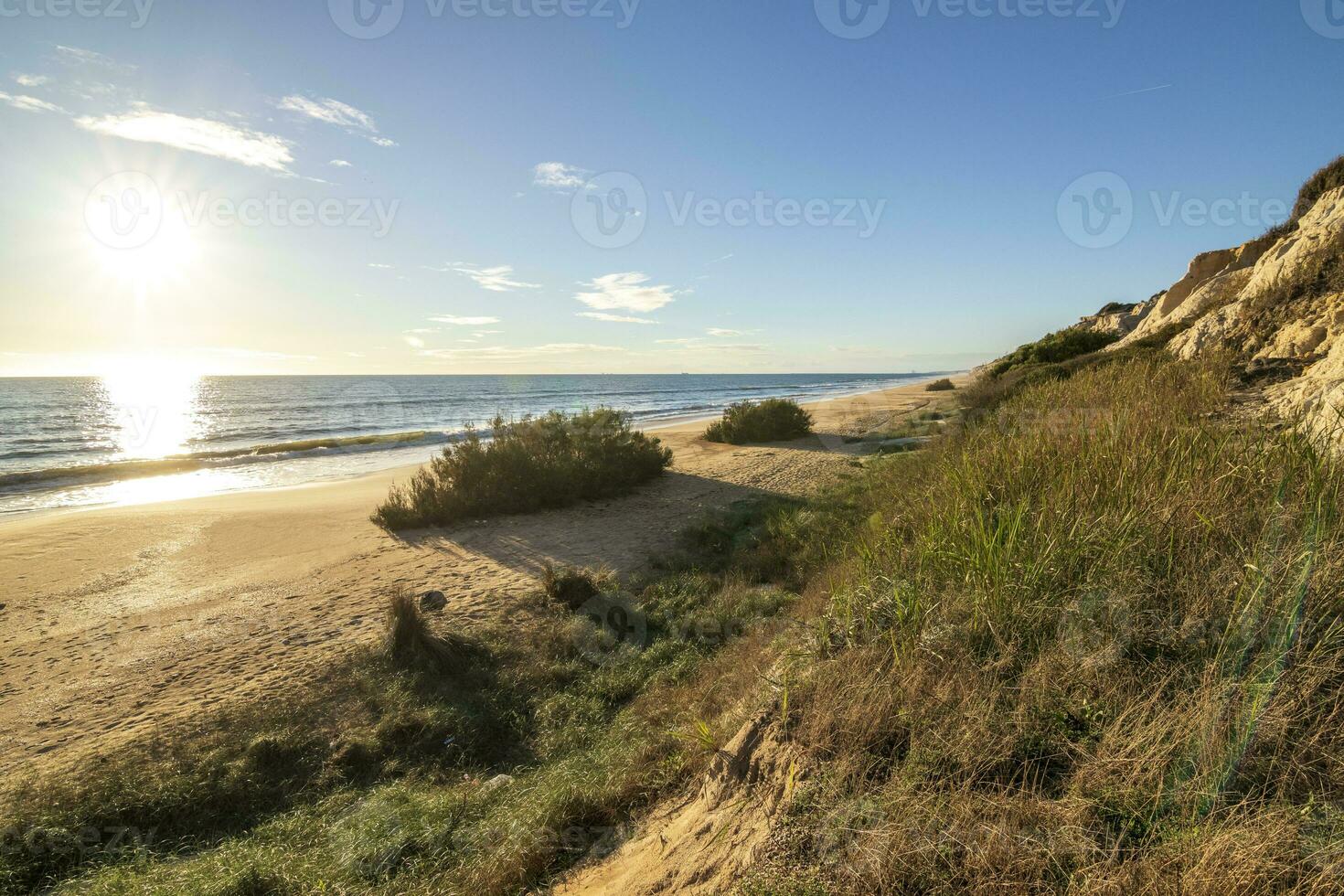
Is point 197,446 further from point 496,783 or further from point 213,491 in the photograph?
point 496,783

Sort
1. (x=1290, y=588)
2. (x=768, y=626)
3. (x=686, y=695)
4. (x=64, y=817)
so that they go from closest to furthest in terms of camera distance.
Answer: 1. (x=1290, y=588)
2. (x=64, y=817)
3. (x=686, y=695)
4. (x=768, y=626)

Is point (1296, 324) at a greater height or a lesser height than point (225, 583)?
greater

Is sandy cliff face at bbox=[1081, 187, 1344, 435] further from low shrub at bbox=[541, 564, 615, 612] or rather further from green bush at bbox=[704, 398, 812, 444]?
green bush at bbox=[704, 398, 812, 444]

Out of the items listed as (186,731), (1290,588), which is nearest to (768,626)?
(1290,588)

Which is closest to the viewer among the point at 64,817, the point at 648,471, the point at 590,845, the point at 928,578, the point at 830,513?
the point at 590,845

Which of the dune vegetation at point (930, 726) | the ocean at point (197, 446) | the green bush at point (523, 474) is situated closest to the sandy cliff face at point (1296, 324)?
the dune vegetation at point (930, 726)

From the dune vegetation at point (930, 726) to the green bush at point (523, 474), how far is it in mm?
5111

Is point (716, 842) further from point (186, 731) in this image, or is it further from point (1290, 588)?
point (186, 731)

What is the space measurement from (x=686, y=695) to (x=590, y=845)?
61.4 inches

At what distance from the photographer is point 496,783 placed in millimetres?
3893

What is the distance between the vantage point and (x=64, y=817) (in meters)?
3.72

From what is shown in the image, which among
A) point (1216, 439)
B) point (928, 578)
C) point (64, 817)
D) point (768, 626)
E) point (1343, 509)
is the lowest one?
point (64, 817)

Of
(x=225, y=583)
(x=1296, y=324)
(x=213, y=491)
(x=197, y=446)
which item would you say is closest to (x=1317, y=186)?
(x=1296, y=324)

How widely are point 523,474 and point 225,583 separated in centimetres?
476
